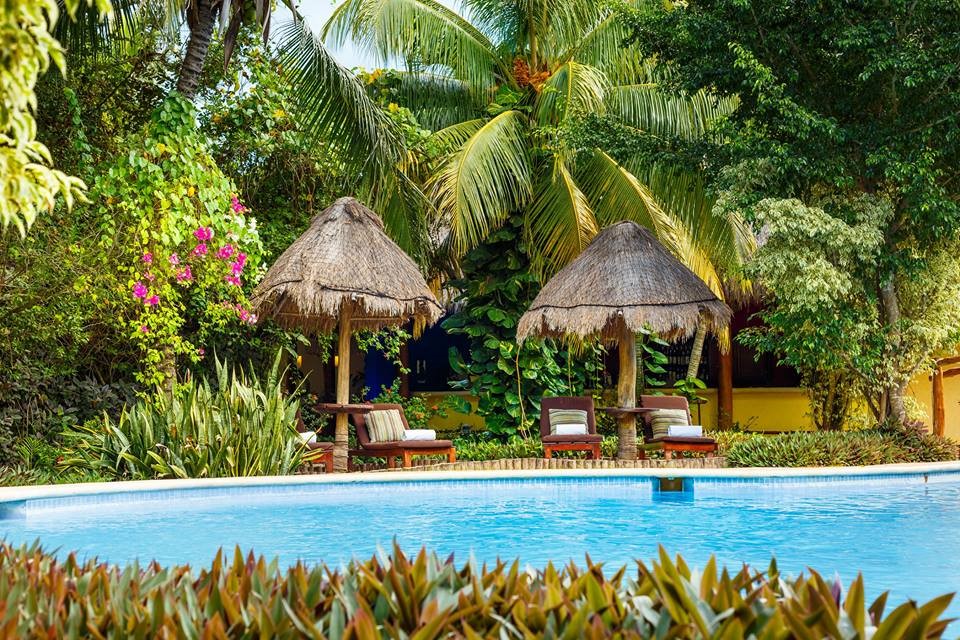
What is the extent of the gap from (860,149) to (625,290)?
116 inches

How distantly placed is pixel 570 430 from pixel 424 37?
5.87 m

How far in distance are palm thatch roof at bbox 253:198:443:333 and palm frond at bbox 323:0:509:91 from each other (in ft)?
11.4

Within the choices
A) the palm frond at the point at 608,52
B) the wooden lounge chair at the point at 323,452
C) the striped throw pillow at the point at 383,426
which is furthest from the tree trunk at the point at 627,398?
the palm frond at the point at 608,52

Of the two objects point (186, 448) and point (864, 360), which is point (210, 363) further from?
point (864, 360)

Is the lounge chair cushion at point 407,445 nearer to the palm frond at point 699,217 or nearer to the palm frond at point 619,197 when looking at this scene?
the palm frond at point 619,197

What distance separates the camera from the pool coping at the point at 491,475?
8.27m

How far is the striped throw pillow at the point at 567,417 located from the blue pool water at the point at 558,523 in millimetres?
2279

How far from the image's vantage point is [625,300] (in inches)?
453

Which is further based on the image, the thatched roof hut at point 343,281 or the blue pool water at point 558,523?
the thatched roof hut at point 343,281

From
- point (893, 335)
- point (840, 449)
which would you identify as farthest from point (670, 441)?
point (893, 335)

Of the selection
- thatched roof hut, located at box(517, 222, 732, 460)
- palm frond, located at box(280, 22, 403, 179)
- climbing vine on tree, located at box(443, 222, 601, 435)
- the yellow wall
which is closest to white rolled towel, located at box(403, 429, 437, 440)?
thatched roof hut, located at box(517, 222, 732, 460)

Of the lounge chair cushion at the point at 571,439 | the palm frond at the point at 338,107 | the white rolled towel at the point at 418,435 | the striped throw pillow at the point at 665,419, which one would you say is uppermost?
the palm frond at the point at 338,107

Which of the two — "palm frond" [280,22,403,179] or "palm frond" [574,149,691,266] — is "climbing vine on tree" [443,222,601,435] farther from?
"palm frond" [280,22,403,179]

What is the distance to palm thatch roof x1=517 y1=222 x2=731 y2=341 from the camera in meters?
11.5
